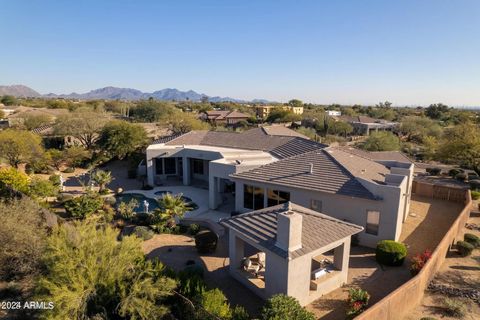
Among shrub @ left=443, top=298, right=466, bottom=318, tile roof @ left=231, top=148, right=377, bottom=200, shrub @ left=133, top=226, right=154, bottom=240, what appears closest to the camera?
shrub @ left=443, top=298, right=466, bottom=318

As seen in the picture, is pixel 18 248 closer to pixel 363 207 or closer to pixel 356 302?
pixel 356 302

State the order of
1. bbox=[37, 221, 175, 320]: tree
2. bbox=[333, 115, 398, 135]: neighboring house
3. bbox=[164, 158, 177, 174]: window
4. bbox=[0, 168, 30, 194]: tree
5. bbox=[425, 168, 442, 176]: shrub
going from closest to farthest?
bbox=[37, 221, 175, 320]: tree
bbox=[0, 168, 30, 194]: tree
bbox=[164, 158, 177, 174]: window
bbox=[425, 168, 442, 176]: shrub
bbox=[333, 115, 398, 135]: neighboring house

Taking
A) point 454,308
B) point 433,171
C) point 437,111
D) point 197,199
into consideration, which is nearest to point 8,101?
point 197,199

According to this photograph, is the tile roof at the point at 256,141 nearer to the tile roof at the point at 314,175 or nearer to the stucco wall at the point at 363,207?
the tile roof at the point at 314,175

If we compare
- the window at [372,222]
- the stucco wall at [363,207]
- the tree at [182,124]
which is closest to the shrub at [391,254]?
the stucco wall at [363,207]

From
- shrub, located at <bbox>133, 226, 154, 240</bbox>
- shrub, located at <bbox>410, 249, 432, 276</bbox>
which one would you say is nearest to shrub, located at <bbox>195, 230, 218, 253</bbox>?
shrub, located at <bbox>133, 226, 154, 240</bbox>

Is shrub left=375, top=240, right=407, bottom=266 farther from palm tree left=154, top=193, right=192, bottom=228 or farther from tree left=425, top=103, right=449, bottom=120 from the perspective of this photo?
tree left=425, top=103, right=449, bottom=120

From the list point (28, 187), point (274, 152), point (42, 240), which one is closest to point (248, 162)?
point (274, 152)
